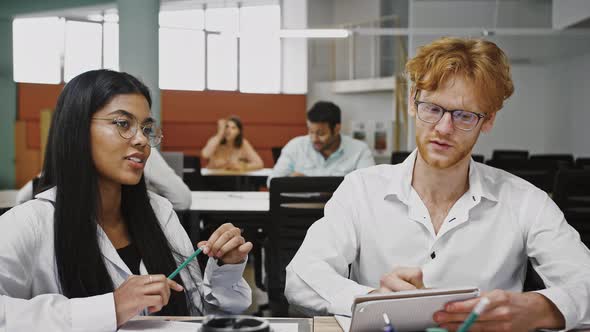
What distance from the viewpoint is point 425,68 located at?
155 cm

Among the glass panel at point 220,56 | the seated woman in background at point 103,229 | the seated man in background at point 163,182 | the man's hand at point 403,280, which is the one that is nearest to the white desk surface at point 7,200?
the seated man in background at point 163,182

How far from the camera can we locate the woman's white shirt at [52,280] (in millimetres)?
1216

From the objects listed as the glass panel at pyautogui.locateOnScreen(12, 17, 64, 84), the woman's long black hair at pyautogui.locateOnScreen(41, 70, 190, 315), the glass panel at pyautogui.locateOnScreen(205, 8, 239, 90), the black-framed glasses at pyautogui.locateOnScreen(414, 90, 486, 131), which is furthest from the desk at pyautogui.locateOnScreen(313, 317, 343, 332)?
the glass panel at pyautogui.locateOnScreen(205, 8, 239, 90)

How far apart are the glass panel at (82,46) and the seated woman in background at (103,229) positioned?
353 inches

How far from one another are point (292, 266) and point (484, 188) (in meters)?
0.53

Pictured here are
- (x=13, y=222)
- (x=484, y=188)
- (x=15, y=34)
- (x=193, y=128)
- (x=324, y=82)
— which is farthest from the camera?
(x=324, y=82)

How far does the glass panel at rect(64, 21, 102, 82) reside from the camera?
10.2 m

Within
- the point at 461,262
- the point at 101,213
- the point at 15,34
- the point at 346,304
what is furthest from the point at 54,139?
the point at 15,34

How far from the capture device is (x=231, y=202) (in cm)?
385

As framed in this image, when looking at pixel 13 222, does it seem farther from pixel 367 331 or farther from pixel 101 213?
pixel 367 331

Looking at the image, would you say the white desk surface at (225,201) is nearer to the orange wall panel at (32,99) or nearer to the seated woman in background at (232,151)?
the seated woman in background at (232,151)

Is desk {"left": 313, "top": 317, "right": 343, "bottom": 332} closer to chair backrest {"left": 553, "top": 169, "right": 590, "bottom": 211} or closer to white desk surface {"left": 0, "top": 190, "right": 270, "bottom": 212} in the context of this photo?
chair backrest {"left": 553, "top": 169, "right": 590, "bottom": 211}

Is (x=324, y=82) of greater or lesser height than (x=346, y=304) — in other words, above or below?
above

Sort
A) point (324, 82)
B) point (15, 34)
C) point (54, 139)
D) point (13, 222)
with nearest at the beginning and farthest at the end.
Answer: point (13, 222), point (54, 139), point (15, 34), point (324, 82)
